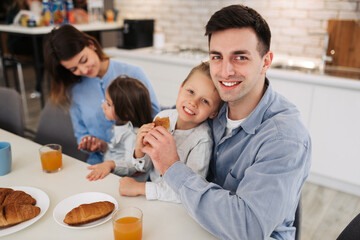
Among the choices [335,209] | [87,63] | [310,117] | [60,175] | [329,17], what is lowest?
[335,209]

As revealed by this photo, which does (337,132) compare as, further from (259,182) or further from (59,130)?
(59,130)

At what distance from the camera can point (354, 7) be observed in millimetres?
2979

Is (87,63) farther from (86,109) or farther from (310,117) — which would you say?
(310,117)

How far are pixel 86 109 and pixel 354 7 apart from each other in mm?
2617

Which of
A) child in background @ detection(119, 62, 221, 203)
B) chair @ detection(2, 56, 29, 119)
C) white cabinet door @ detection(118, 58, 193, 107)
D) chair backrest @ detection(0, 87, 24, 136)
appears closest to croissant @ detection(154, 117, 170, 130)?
child in background @ detection(119, 62, 221, 203)

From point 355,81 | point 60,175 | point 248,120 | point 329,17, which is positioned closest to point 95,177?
point 60,175

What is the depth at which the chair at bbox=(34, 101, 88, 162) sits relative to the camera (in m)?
1.98

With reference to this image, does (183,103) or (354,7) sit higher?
(354,7)

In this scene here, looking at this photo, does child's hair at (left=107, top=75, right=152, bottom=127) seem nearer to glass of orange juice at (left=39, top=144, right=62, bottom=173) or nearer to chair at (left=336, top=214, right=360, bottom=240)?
glass of orange juice at (left=39, top=144, right=62, bottom=173)

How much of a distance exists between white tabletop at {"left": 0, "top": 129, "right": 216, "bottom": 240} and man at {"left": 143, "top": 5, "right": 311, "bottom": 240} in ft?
0.30

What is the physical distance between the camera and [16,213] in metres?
1.00

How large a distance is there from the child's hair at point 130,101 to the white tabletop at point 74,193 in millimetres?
397

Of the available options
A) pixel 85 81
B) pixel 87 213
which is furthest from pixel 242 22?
pixel 85 81

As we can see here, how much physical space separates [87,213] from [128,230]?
0.18m
